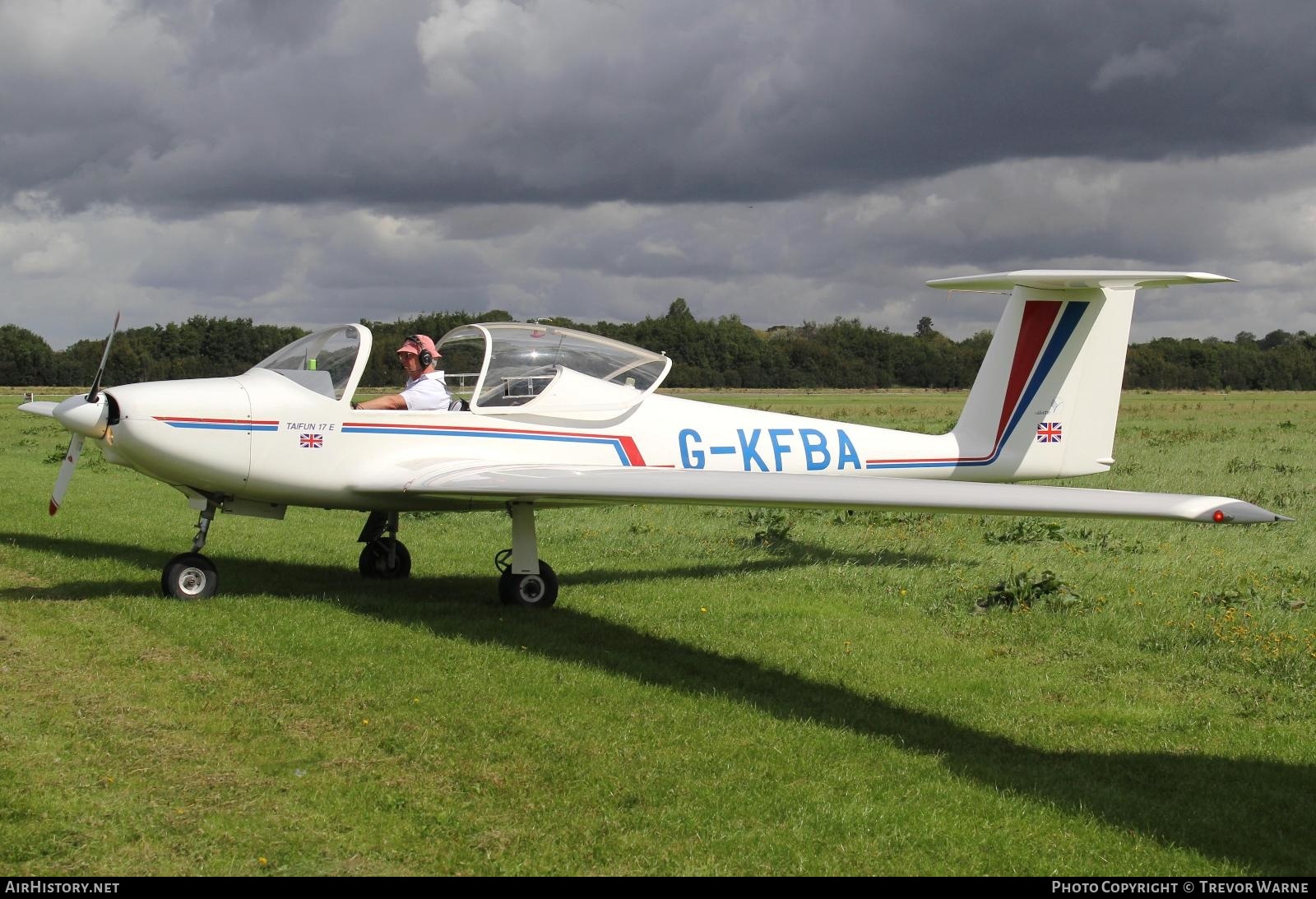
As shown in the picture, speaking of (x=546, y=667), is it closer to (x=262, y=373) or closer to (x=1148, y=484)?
(x=262, y=373)

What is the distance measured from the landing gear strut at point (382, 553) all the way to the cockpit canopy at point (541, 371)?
161cm

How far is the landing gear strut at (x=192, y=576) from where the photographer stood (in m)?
8.52

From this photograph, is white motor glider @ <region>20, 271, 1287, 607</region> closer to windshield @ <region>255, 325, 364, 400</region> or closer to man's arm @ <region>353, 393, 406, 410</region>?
windshield @ <region>255, 325, 364, 400</region>

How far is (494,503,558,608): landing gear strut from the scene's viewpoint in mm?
8930

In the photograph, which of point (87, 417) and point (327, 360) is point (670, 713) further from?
point (87, 417)

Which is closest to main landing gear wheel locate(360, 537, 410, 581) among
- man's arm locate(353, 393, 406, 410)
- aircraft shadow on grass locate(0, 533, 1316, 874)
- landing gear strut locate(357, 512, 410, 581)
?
landing gear strut locate(357, 512, 410, 581)

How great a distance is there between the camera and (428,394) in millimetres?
9305

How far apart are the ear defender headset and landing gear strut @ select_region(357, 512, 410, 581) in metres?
1.47

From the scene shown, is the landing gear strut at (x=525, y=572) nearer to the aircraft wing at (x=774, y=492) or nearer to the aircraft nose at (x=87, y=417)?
the aircraft wing at (x=774, y=492)

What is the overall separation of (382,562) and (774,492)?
4631mm

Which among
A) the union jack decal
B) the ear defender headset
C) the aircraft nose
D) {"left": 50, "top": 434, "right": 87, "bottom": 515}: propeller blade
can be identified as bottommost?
{"left": 50, "top": 434, "right": 87, "bottom": 515}: propeller blade

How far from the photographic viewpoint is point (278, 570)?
1034 centimetres
